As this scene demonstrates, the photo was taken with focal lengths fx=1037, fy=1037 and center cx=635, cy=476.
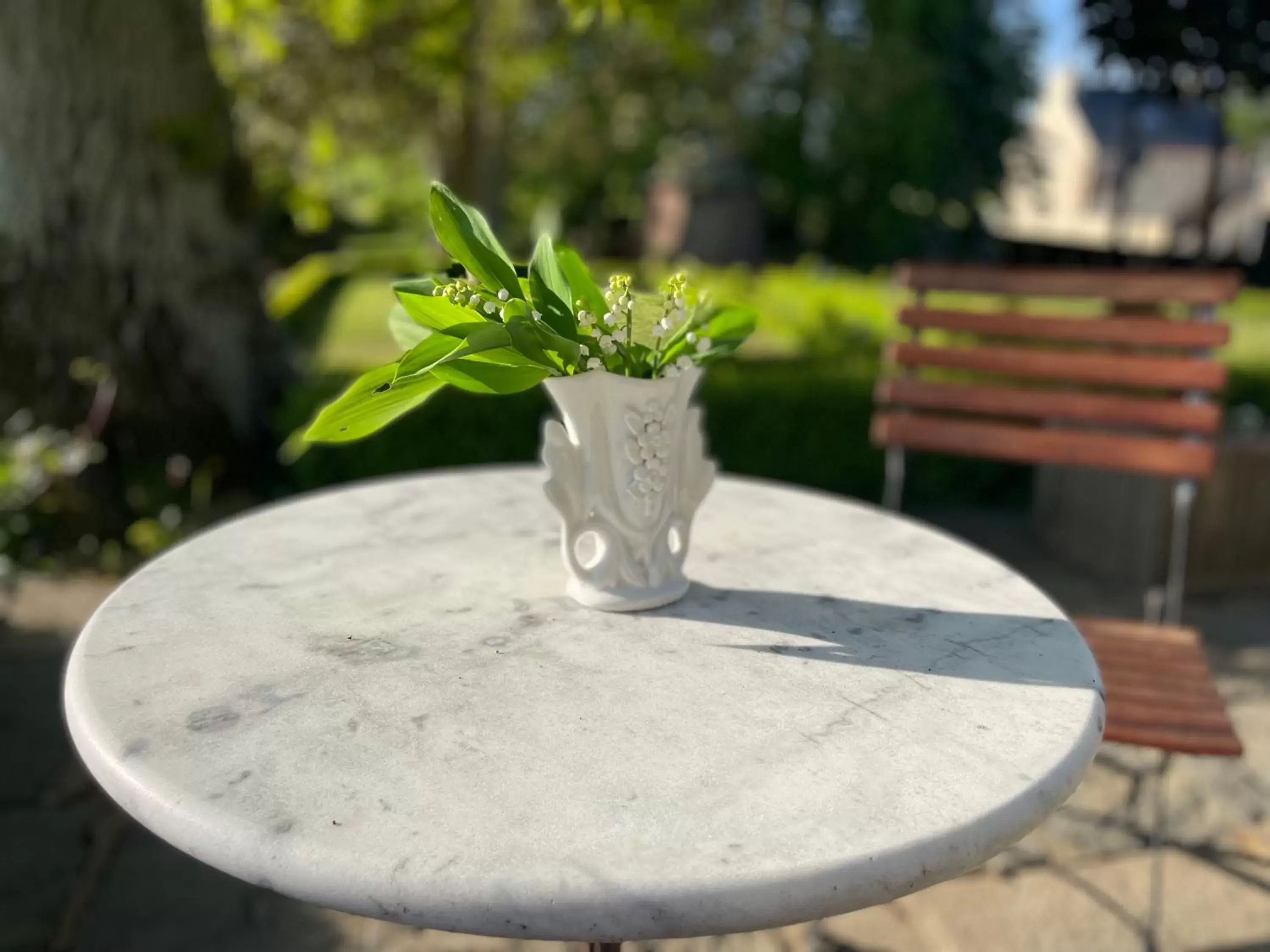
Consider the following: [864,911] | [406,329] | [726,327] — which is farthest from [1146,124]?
[406,329]

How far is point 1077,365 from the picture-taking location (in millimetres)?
2646

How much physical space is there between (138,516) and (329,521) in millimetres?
2931

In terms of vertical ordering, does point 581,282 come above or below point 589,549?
above

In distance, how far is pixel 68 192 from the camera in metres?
4.13

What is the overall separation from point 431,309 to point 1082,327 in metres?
1.84

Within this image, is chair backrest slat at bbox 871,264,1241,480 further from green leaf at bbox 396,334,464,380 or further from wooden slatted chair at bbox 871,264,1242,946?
green leaf at bbox 396,334,464,380

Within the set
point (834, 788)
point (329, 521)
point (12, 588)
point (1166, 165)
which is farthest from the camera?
point (1166, 165)

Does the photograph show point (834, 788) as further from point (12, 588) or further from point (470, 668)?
point (12, 588)

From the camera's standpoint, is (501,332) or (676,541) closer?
(501,332)

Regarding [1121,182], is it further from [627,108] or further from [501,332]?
[501,332]

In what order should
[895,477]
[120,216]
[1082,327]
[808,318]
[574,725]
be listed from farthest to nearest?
[808,318] < [120,216] < [895,477] < [1082,327] < [574,725]

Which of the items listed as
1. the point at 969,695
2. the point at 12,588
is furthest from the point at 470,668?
the point at 12,588

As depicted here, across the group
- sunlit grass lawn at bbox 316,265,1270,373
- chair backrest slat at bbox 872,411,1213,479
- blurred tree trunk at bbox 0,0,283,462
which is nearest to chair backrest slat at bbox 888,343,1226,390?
chair backrest slat at bbox 872,411,1213,479

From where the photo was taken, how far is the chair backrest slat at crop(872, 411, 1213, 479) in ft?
8.04
